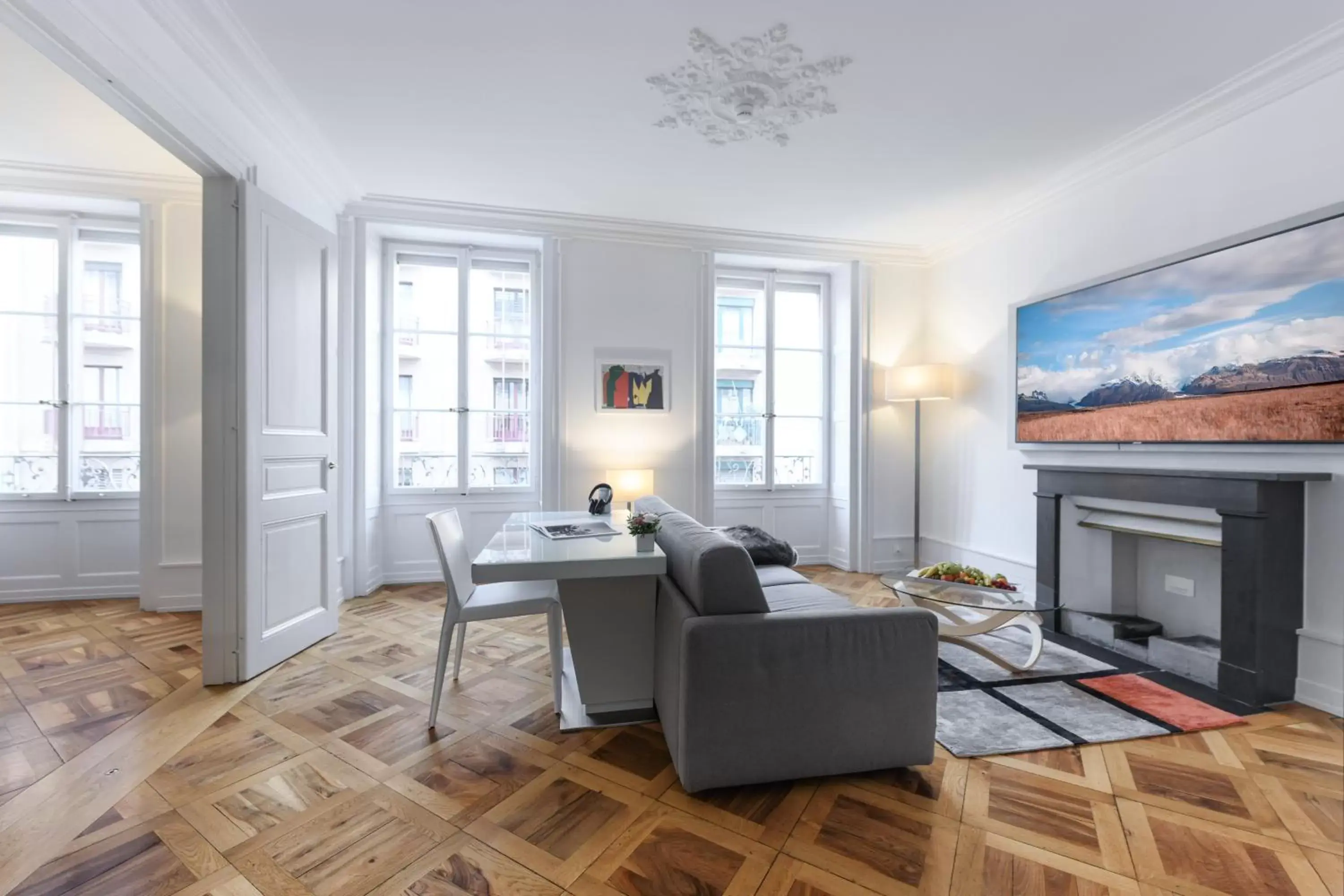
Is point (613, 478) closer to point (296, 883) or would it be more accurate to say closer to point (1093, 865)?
point (296, 883)

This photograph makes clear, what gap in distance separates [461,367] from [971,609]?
156 inches

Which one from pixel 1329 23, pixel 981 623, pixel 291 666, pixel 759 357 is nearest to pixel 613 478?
pixel 759 357

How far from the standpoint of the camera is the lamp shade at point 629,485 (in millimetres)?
4410

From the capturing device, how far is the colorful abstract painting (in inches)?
185

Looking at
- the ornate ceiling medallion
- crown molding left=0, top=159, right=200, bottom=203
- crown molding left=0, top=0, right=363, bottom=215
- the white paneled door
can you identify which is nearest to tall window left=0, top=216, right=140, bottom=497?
crown molding left=0, top=159, right=200, bottom=203

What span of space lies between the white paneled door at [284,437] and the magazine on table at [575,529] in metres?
1.31

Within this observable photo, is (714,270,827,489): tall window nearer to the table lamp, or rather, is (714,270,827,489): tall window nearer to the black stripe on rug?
the table lamp

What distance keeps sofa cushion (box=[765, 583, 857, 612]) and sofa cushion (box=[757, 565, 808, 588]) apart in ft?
0.14

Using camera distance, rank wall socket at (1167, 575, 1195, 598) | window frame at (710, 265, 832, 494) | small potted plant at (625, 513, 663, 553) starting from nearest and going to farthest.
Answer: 1. small potted plant at (625, 513, 663, 553)
2. wall socket at (1167, 575, 1195, 598)
3. window frame at (710, 265, 832, 494)

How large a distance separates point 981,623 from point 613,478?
256 centimetres

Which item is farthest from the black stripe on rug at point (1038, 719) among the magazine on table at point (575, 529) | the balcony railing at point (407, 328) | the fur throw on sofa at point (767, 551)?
the balcony railing at point (407, 328)

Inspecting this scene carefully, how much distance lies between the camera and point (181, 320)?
3.85m

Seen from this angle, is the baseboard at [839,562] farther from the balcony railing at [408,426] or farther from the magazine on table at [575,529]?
the balcony railing at [408,426]

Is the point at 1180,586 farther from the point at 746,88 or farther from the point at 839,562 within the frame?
the point at 746,88
